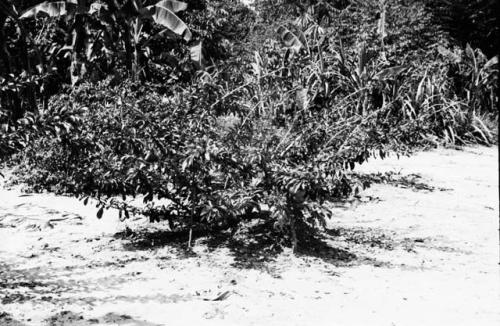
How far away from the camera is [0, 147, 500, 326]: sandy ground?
10.9 feet

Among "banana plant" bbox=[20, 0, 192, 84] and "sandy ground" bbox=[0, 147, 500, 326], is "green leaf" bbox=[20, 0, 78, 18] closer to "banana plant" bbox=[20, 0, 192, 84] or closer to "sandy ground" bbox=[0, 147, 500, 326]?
"banana plant" bbox=[20, 0, 192, 84]

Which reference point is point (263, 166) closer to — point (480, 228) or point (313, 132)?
point (313, 132)

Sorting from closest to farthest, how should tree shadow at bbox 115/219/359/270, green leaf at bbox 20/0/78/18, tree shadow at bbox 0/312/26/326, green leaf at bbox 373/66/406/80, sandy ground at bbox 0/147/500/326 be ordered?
tree shadow at bbox 0/312/26/326, sandy ground at bbox 0/147/500/326, tree shadow at bbox 115/219/359/270, green leaf at bbox 20/0/78/18, green leaf at bbox 373/66/406/80

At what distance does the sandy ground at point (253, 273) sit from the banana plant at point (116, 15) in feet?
16.9

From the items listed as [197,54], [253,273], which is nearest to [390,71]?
[197,54]

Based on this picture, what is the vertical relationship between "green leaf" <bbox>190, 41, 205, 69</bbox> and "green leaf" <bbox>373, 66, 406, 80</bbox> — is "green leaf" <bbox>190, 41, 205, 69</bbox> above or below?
above

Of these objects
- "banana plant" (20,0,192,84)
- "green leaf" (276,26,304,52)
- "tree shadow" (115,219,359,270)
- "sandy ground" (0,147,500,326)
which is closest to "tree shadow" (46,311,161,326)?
"sandy ground" (0,147,500,326)

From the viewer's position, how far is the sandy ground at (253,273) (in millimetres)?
3316

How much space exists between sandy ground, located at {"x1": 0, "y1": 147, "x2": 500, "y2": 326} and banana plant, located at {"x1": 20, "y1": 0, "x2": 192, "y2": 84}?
5.14 meters

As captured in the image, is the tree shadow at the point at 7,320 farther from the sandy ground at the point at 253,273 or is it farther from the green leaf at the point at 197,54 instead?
the green leaf at the point at 197,54

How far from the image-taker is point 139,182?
4.42 metres

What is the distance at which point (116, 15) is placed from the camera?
1134 cm

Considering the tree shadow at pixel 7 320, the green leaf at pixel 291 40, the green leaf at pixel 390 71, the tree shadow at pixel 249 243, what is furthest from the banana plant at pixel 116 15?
the tree shadow at pixel 7 320

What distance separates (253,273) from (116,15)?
8.70 m
